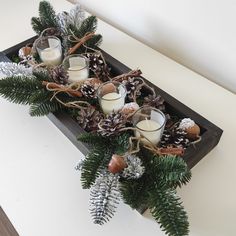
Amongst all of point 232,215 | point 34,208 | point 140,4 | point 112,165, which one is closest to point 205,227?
point 232,215

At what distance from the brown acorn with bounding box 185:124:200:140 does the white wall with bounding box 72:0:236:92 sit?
0.25 metres

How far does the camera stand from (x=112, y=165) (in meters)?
0.55

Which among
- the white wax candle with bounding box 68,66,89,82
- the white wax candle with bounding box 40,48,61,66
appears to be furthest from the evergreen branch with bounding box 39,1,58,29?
the white wax candle with bounding box 68,66,89,82

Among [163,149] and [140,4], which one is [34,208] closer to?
[163,149]

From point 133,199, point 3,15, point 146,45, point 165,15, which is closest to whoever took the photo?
point 133,199

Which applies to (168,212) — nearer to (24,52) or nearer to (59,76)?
(59,76)

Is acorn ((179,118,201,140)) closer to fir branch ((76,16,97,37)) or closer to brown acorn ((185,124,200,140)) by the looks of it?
brown acorn ((185,124,200,140))

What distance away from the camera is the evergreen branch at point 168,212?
46cm

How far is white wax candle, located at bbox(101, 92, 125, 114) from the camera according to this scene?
68 cm

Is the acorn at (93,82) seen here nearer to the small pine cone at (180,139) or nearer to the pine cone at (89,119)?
the pine cone at (89,119)

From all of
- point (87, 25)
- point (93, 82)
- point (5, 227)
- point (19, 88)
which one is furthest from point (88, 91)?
point (5, 227)

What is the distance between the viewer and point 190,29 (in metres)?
0.84

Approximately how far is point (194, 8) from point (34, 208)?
59 centimetres

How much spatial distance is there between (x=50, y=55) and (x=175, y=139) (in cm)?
40
